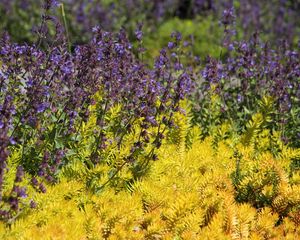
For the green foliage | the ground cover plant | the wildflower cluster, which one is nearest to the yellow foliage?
the ground cover plant

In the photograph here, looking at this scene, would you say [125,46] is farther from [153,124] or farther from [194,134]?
[153,124]

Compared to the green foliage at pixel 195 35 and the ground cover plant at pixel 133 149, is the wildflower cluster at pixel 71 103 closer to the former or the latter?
the ground cover plant at pixel 133 149

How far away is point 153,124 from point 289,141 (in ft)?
4.94

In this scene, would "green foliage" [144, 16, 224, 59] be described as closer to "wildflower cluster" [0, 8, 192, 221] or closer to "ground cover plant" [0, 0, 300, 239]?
"ground cover plant" [0, 0, 300, 239]

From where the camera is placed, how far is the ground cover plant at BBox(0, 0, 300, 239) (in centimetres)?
314

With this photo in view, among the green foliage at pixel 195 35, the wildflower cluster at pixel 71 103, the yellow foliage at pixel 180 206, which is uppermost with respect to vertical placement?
the wildflower cluster at pixel 71 103

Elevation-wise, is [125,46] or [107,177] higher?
[125,46]

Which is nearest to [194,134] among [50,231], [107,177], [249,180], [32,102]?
[249,180]

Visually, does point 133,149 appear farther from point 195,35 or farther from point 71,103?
point 195,35

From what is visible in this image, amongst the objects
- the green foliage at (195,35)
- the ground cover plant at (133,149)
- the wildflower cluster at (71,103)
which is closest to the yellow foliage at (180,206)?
the ground cover plant at (133,149)

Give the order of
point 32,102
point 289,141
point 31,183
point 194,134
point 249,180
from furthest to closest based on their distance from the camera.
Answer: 1. point 289,141
2. point 194,134
3. point 249,180
4. point 32,102
5. point 31,183

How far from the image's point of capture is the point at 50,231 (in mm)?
2863

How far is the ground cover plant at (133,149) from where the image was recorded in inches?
124

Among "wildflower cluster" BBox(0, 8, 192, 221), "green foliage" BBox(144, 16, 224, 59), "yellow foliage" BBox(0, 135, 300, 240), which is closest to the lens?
"yellow foliage" BBox(0, 135, 300, 240)
